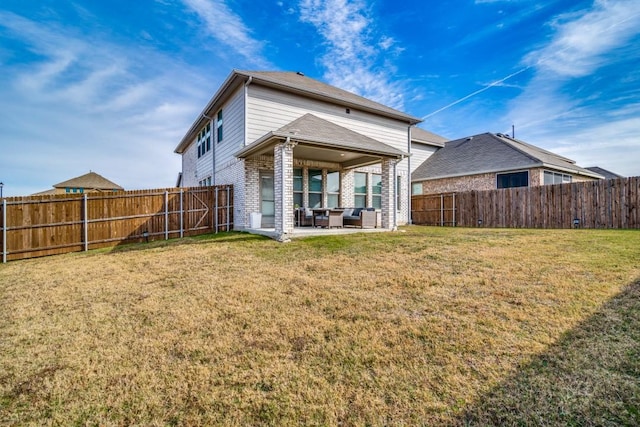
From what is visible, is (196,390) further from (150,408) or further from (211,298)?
(211,298)

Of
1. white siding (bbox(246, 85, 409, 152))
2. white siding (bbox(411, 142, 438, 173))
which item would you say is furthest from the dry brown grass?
white siding (bbox(411, 142, 438, 173))

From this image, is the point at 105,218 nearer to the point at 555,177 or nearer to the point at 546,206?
the point at 546,206

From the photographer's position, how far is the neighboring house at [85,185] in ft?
129

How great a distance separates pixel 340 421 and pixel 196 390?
49.5 inches

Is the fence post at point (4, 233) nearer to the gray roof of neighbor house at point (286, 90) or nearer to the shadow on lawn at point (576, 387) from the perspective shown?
the gray roof of neighbor house at point (286, 90)

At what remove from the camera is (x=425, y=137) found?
21.4 metres

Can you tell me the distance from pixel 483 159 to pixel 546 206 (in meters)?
5.35

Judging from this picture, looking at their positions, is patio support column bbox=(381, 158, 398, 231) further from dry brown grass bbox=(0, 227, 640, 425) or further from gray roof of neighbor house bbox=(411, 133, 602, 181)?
gray roof of neighbor house bbox=(411, 133, 602, 181)

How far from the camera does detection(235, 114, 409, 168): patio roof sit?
8914 millimetres

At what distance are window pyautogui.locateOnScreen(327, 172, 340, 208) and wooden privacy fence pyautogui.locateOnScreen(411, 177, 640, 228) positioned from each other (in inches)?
270

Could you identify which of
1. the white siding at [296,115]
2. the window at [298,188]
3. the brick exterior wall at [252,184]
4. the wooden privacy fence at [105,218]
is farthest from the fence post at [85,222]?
the window at [298,188]

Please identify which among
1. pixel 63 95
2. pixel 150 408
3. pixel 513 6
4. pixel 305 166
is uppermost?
pixel 513 6

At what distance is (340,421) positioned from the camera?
2.09 m

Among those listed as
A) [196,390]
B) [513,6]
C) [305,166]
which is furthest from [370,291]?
[513,6]
